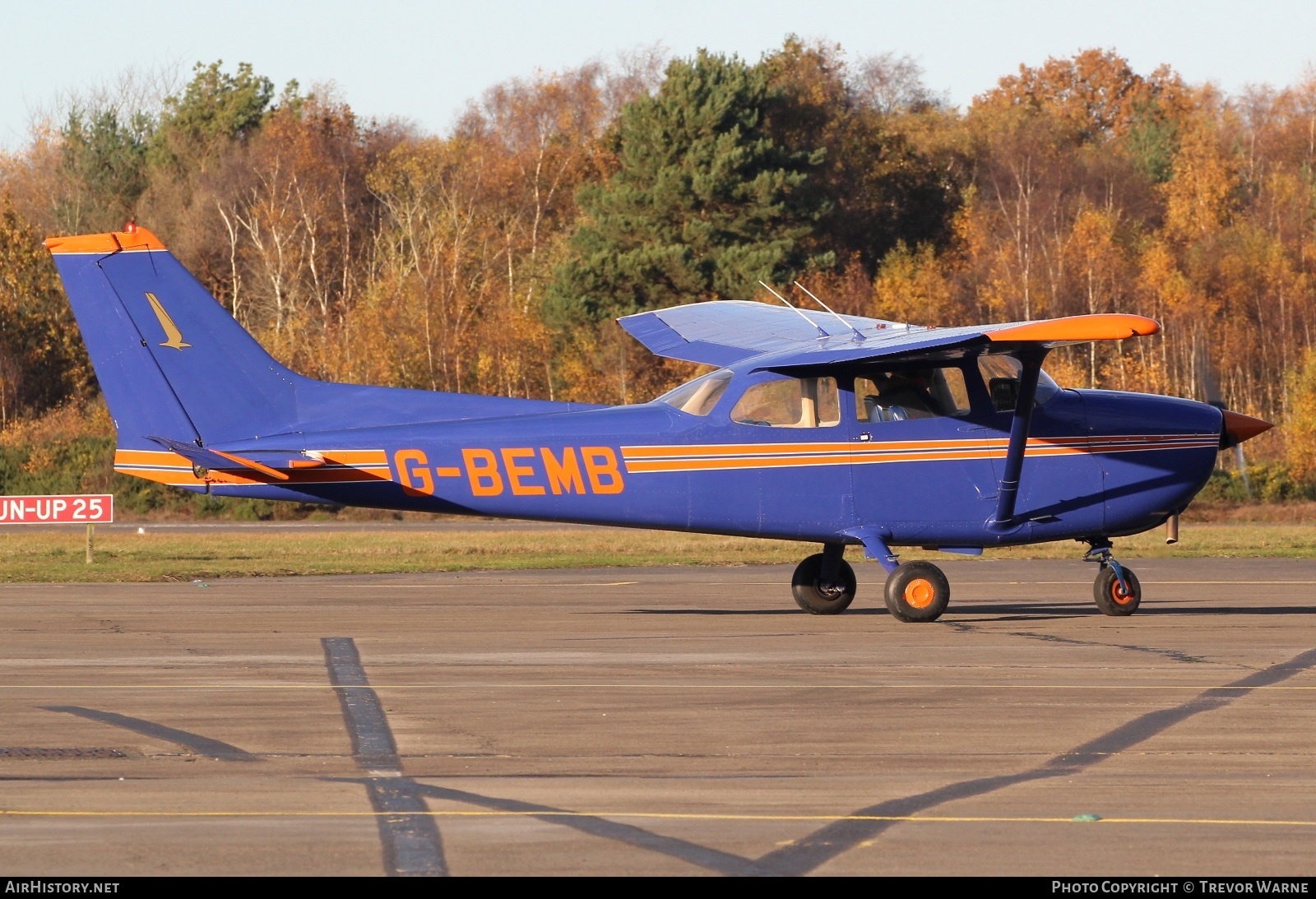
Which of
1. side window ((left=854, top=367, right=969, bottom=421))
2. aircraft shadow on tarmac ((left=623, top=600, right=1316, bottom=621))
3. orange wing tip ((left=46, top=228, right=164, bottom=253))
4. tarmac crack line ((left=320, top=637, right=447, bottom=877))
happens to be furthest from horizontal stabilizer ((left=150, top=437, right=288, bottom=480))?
side window ((left=854, top=367, right=969, bottom=421))

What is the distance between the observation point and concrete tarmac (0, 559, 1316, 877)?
19.8 feet

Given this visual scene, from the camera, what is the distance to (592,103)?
269ft

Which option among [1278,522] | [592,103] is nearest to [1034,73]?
[592,103]

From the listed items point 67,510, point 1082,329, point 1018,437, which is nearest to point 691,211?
point 67,510

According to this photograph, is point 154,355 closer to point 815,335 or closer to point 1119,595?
point 815,335

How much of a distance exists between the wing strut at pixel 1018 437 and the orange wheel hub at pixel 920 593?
3.12 ft

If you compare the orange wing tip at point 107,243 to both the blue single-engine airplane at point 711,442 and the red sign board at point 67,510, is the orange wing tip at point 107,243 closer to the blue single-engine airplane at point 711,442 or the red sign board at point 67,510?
the blue single-engine airplane at point 711,442

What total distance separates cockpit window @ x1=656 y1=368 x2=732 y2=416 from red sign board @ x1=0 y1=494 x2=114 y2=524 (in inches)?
476

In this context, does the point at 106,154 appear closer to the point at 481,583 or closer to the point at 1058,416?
the point at 481,583

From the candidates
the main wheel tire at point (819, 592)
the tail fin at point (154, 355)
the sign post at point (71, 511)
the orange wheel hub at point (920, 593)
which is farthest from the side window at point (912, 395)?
the sign post at point (71, 511)

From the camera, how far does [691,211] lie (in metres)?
49.3

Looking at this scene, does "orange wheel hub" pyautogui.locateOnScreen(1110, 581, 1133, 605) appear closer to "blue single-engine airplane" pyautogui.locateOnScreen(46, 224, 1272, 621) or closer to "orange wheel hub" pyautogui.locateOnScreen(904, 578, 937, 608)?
"blue single-engine airplane" pyautogui.locateOnScreen(46, 224, 1272, 621)

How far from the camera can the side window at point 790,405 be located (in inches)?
561
